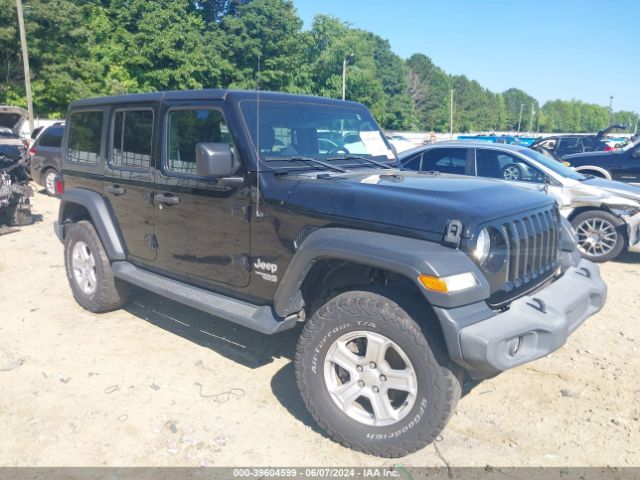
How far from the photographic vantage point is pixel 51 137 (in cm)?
1330

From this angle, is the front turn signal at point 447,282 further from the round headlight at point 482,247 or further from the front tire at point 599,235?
the front tire at point 599,235

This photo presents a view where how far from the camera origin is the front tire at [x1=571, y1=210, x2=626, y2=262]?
752 cm

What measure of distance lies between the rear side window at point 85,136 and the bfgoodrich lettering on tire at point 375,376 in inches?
121

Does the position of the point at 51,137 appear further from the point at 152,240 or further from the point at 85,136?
the point at 152,240

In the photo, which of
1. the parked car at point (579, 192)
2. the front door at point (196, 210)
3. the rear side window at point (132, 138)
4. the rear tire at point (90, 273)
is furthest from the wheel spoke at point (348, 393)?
the parked car at point (579, 192)

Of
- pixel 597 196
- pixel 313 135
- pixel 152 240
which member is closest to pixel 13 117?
pixel 152 240

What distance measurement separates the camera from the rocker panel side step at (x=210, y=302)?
3523 millimetres

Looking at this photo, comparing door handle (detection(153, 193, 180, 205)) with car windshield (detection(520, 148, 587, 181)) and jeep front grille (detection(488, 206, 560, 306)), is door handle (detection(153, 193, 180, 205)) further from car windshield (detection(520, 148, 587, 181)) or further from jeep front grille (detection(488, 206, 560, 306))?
car windshield (detection(520, 148, 587, 181))

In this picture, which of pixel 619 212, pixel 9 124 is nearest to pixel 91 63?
pixel 9 124

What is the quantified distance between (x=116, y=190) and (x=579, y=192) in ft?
20.2

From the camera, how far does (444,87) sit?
352ft

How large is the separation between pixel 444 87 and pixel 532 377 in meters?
110

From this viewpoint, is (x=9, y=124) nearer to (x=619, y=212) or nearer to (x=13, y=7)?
(x=619, y=212)

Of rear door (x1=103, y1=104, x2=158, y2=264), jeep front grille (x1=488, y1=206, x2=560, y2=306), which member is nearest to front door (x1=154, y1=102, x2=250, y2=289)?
rear door (x1=103, y1=104, x2=158, y2=264)
